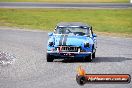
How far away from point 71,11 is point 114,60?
32511 mm

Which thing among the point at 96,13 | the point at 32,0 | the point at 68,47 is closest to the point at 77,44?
the point at 68,47

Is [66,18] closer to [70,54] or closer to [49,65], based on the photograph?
[70,54]

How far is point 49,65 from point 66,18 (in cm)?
2670

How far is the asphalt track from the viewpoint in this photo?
1532cm

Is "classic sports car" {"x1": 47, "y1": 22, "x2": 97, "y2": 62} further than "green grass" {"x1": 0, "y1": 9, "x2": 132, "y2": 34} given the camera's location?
No

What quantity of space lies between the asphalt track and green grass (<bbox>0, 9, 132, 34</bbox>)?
9.55 metres

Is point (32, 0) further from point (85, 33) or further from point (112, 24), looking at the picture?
point (85, 33)

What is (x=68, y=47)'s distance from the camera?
65.4 ft

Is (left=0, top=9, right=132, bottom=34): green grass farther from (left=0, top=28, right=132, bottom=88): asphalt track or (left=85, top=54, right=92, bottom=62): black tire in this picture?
(left=85, top=54, right=92, bottom=62): black tire

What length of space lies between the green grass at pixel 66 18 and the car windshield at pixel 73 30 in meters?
15.0

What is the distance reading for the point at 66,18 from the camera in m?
46.0

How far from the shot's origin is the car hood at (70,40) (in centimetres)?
1992

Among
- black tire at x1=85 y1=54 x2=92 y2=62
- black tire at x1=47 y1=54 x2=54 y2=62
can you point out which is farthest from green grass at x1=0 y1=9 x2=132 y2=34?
black tire at x1=47 y1=54 x2=54 y2=62

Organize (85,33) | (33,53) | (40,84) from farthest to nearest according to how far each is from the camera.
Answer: (33,53)
(85,33)
(40,84)
